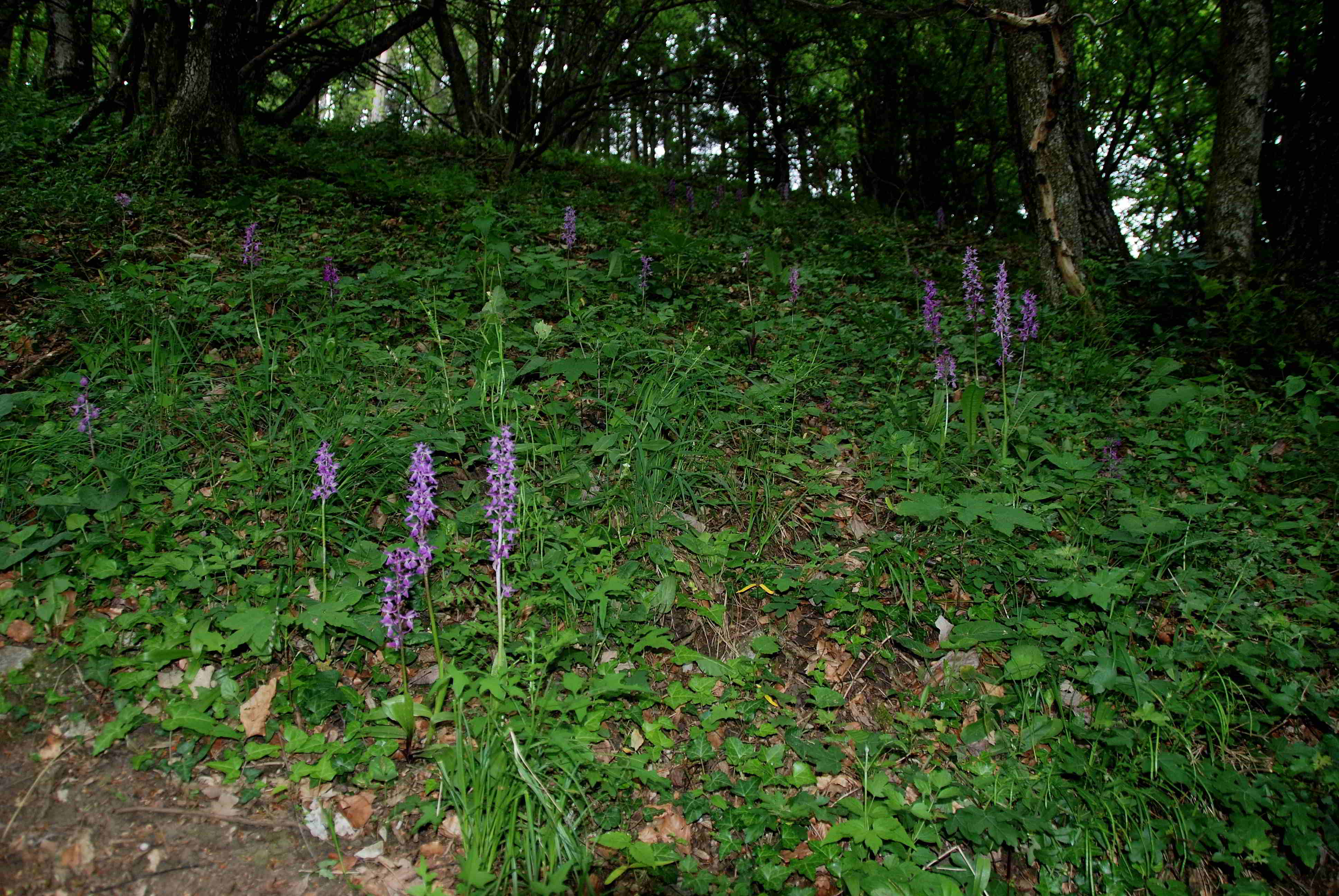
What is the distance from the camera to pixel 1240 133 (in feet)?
16.9

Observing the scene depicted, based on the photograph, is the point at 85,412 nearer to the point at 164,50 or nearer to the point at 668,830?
the point at 668,830

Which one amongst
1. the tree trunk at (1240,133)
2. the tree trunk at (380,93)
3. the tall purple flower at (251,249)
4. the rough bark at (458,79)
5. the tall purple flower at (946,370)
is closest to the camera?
the tall purple flower at (946,370)

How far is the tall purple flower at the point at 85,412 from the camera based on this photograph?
2.81 meters

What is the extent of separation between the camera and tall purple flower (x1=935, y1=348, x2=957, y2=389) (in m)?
3.83

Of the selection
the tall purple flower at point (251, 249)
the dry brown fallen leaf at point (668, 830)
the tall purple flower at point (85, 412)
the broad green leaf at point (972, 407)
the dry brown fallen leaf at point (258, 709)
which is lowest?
the dry brown fallen leaf at point (668, 830)

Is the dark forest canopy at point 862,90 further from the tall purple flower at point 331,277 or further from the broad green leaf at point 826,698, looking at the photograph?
the broad green leaf at point 826,698

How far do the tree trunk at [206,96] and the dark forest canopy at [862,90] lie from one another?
2cm

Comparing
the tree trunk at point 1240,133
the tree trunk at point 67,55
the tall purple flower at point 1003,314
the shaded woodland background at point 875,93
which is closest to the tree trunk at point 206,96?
the shaded woodland background at point 875,93

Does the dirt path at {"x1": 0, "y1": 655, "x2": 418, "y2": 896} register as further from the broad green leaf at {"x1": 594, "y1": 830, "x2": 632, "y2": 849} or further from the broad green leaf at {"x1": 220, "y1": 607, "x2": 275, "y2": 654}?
the broad green leaf at {"x1": 594, "y1": 830, "x2": 632, "y2": 849}

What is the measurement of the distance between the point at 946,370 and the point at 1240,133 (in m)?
3.50

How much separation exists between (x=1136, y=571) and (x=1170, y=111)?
517 inches

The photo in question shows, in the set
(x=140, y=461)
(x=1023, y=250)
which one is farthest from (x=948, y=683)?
(x=1023, y=250)

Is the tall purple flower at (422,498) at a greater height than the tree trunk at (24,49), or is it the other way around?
the tree trunk at (24,49)

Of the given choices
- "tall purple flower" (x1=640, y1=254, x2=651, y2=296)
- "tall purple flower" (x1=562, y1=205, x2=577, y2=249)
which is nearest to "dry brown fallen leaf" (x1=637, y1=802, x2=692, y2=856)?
"tall purple flower" (x1=640, y1=254, x2=651, y2=296)
